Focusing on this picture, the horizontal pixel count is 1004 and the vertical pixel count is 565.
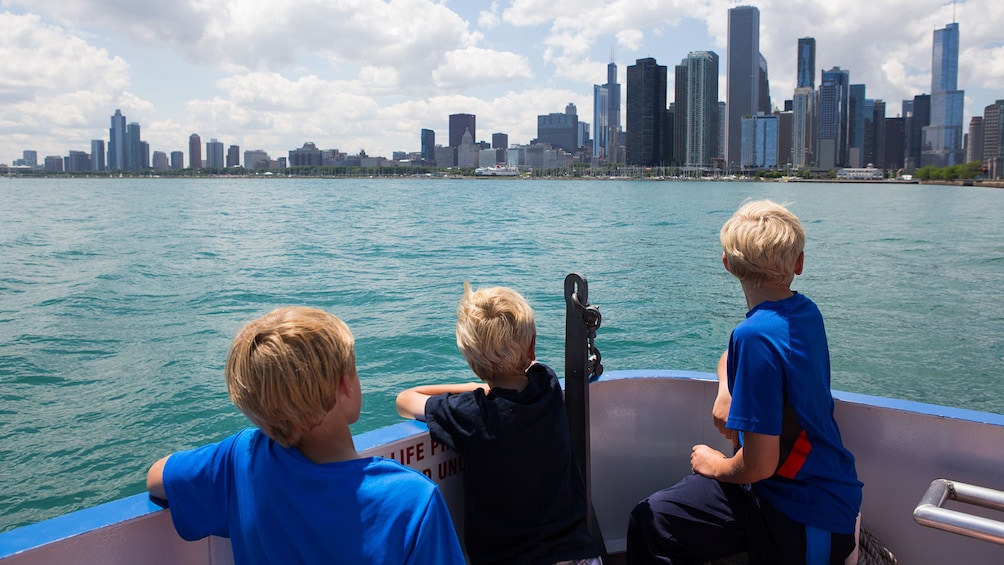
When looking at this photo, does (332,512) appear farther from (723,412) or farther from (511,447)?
(723,412)

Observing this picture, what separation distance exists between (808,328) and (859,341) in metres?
14.5

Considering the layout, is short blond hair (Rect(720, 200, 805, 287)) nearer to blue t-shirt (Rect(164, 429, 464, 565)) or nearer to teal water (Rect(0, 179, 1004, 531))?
blue t-shirt (Rect(164, 429, 464, 565))

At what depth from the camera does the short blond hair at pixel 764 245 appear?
2.49 m

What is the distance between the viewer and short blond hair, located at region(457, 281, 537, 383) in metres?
2.47

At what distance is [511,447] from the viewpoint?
242 centimetres

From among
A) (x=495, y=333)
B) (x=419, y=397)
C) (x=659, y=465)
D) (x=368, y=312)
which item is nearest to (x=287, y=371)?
(x=495, y=333)

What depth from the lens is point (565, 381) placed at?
303 cm

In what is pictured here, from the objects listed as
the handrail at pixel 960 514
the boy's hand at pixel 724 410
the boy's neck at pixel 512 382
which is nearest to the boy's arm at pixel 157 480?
the boy's neck at pixel 512 382

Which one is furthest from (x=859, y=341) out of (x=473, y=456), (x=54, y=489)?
(x=473, y=456)

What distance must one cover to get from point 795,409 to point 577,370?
0.80m

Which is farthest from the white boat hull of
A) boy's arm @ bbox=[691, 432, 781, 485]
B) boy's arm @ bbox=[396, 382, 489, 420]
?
boy's arm @ bbox=[691, 432, 781, 485]

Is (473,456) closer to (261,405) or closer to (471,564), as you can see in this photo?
(471,564)

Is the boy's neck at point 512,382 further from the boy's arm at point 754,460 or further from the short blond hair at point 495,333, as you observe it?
the boy's arm at point 754,460

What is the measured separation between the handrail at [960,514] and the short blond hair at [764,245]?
0.75 metres
